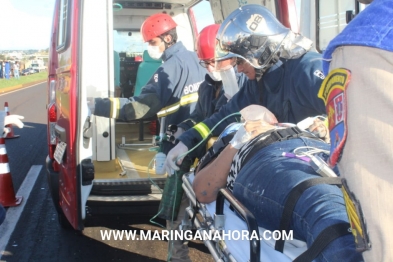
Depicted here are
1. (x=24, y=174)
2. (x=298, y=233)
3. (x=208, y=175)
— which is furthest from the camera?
(x=24, y=174)

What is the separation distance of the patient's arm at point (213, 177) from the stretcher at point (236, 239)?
61 mm

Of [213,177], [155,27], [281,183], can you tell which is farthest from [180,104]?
[281,183]

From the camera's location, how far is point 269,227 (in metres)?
1.85

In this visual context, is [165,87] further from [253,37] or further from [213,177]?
[213,177]

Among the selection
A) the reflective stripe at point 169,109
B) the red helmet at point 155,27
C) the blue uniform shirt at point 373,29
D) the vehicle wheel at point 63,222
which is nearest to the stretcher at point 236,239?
the blue uniform shirt at point 373,29

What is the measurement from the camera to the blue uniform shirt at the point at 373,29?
3.46ft

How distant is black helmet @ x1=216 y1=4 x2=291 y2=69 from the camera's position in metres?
2.44

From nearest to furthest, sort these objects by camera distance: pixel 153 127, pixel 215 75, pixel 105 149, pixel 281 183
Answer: pixel 281 183, pixel 215 75, pixel 105 149, pixel 153 127

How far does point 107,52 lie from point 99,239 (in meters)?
1.79

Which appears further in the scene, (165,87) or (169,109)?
(169,109)

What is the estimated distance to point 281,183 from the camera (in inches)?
67.7

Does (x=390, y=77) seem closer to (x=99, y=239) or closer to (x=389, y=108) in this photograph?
(x=389, y=108)

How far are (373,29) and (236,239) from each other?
3.74ft

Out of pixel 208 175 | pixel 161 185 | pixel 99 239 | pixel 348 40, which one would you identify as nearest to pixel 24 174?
pixel 99 239
